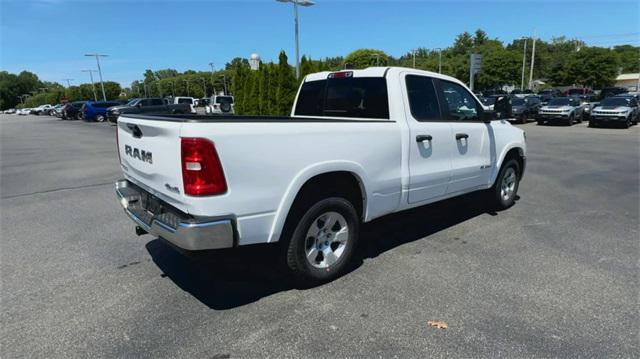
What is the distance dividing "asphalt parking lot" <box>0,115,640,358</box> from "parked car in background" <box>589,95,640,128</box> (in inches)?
717

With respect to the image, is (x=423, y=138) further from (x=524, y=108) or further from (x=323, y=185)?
(x=524, y=108)

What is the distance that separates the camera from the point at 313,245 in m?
3.57

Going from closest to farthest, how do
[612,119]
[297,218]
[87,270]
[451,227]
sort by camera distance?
[297,218] < [87,270] < [451,227] < [612,119]

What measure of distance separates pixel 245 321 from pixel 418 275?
5.59 feet

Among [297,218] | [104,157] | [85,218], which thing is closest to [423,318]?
[297,218]

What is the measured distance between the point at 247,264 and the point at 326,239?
93 cm

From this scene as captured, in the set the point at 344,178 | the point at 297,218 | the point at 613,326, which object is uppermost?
the point at 344,178

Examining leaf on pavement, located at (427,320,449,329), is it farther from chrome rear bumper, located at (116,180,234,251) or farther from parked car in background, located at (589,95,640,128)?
parked car in background, located at (589,95,640,128)

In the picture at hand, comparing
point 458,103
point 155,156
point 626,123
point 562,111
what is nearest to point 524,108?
point 562,111

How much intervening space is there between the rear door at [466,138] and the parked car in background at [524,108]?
21.3 m

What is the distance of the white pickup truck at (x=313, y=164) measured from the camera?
2.80m

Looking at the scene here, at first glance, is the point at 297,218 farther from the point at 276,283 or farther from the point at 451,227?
the point at 451,227

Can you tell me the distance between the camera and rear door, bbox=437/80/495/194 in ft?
15.4

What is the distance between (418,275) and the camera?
3816 mm
